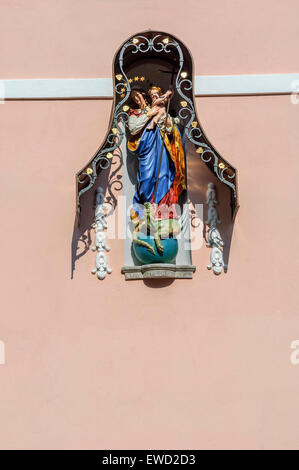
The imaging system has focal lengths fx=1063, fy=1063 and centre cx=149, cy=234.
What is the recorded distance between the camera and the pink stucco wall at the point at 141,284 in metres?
6.61

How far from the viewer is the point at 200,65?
23.3 feet

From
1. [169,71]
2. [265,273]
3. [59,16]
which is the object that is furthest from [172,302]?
[59,16]

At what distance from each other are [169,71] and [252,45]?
0.58 meters

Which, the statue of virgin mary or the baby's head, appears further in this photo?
the baby's head

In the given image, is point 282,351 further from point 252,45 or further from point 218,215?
point 252,45

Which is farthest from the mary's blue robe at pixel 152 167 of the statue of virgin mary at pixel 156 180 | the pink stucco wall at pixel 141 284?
the pink stucco wall at pixel 141 284

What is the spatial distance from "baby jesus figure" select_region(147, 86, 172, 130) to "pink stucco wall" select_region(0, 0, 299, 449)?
0.85 ft

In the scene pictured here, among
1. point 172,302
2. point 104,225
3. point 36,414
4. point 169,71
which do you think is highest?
point 169,71

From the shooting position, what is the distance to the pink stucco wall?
6605 millimetres

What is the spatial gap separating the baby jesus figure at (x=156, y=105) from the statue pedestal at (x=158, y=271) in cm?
91

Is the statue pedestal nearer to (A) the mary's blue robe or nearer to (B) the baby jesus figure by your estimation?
(A) the mary's blue robe

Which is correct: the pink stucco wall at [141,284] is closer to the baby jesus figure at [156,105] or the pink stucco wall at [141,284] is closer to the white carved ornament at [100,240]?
the white carved ornament at [100,240]

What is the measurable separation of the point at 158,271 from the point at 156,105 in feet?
3.62

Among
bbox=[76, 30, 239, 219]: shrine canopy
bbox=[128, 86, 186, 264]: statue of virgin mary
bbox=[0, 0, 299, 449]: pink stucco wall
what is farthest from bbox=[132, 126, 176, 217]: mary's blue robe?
bbox=[0, 0, 299, 449]: pink stucco wall
